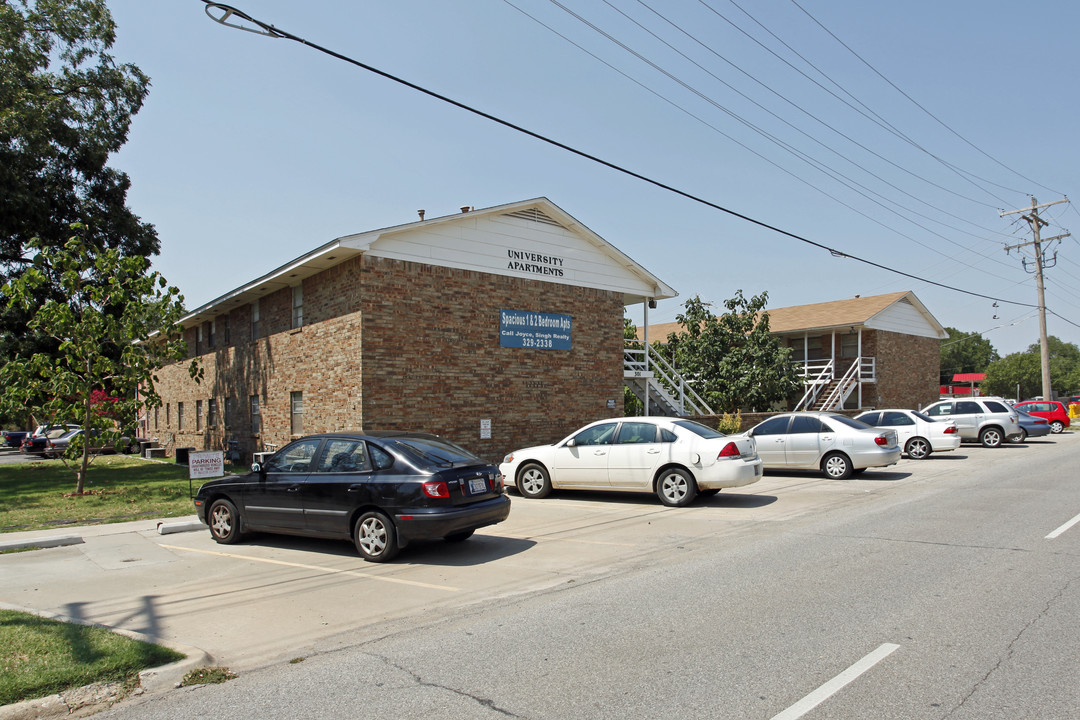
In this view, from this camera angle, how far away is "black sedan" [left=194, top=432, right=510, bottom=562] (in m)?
8.14

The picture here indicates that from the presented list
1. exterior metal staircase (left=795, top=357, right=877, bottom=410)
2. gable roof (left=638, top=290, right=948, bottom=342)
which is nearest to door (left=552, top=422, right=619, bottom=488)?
exterior metal staircase (left=795, top=357, right=877, bottom=410)

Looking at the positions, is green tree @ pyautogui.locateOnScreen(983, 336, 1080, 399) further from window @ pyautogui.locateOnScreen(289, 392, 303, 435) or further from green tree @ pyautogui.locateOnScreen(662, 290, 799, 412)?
window @ pyautogui.locateOnScreen(289, 392, 303, 435)

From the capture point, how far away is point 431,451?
8797 mm

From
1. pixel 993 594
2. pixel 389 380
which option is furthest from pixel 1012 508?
pixel 389 380

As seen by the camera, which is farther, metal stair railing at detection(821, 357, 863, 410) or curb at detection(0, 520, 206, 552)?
metal stair railing at detection(821, 357, 863, 410)

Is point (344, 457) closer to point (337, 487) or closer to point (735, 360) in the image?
point (337, 487)

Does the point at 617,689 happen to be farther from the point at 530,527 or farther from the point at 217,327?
the point at 217,327

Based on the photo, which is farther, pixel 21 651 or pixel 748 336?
pixel 748 336

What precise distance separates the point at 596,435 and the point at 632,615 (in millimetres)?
7124

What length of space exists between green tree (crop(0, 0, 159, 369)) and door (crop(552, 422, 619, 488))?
18.0 m

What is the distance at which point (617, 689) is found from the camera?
4383mm

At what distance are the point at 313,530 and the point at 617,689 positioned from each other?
5406mm

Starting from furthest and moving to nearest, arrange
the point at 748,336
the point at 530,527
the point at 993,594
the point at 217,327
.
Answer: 1. the point at 748,336
2. the point at 217,327
3. the point at 530,527
4. the point at 993,594

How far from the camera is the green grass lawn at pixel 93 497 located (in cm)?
1214
